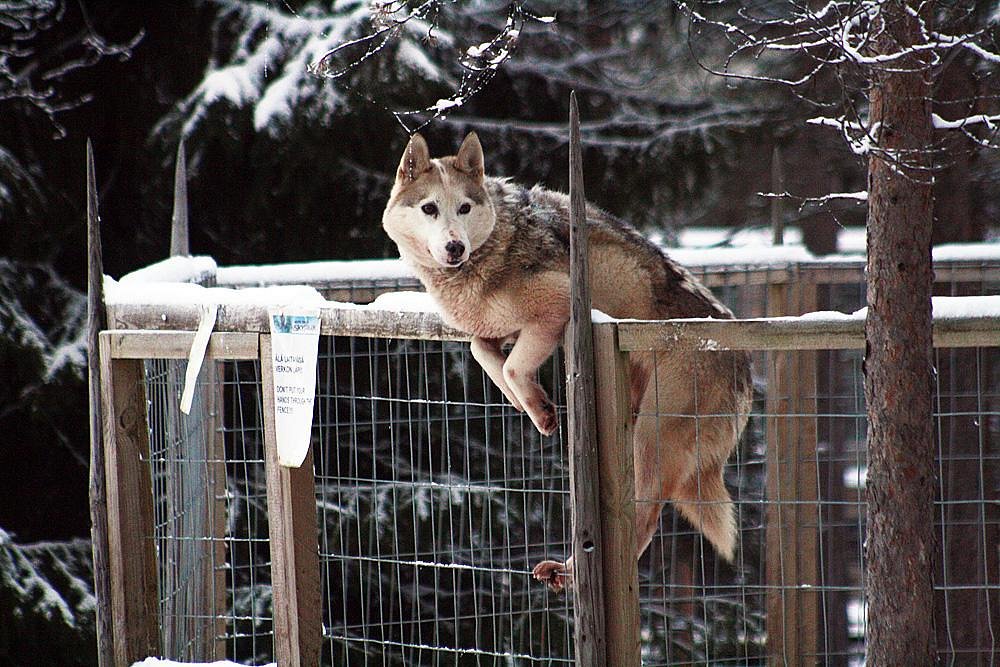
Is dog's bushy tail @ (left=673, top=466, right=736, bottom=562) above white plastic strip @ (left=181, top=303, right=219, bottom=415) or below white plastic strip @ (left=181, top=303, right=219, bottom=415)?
below

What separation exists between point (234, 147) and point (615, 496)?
4.89m

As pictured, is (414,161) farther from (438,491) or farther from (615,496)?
(438,491)

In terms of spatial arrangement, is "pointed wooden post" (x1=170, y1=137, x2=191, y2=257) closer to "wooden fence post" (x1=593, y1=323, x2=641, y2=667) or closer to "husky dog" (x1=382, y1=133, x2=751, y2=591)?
"husky dog" (x1=382, y1=133, x2=751, y2=591)

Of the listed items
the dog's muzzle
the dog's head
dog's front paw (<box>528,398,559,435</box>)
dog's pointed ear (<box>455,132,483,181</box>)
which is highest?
dog's pointed ear (<box>455,132,483,181</box>)

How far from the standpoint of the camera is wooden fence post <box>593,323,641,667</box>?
10.5ft

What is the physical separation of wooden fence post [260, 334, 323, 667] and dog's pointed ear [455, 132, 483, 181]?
95cm

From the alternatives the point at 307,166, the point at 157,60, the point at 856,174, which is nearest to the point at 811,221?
the point at 856,174

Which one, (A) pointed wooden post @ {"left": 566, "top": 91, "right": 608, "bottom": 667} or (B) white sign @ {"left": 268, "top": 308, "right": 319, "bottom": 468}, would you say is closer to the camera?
(A) pointed wooden post @ {"left": 566, "top": 91, "right": 608, "bottom": 667}

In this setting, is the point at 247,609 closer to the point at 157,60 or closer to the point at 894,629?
the point at 157,60

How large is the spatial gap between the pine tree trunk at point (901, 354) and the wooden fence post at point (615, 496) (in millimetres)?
672

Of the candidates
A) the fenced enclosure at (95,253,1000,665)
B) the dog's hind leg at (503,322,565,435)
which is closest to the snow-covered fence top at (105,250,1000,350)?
the fenced enclosure at (95,253,1000,665)

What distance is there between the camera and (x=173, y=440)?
4223 mm

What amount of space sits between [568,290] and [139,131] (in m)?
5.02

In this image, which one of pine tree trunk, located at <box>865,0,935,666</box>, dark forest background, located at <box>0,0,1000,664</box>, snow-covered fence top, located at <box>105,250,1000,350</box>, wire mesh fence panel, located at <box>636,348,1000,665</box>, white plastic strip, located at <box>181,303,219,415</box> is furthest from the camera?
dark forest background, located at <box>0,0,1000,664</box>
